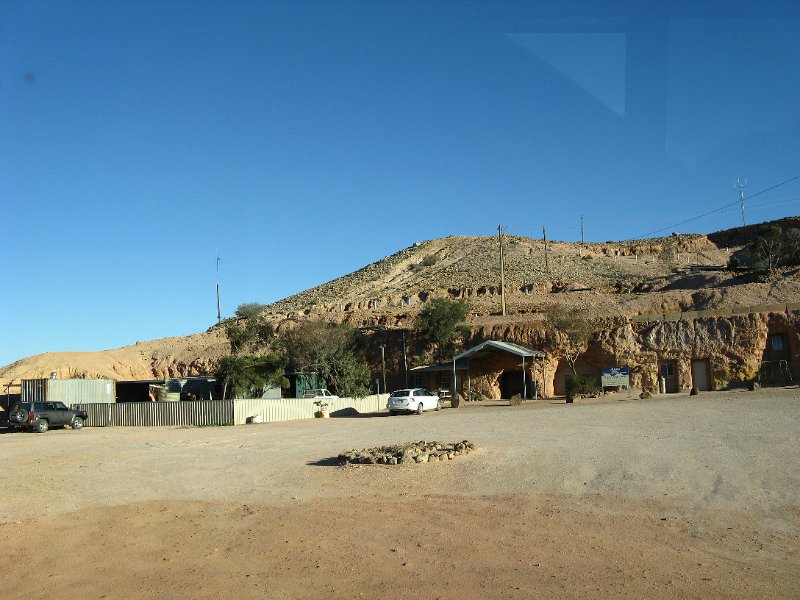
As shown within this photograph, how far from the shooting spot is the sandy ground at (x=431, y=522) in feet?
29.1

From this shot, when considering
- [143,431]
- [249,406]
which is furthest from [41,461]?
[249,406]

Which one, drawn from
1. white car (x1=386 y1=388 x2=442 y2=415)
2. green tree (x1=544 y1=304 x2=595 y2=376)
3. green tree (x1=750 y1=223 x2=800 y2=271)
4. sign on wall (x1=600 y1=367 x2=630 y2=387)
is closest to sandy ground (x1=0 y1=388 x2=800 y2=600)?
white car (x1=386 y1=388 x2=442 y2=415)

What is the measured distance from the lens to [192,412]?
36500 mm

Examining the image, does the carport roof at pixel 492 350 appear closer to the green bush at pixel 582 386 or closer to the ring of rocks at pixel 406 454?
the green bush at pixel 582 386

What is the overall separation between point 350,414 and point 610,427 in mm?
22199

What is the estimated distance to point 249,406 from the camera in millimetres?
37094

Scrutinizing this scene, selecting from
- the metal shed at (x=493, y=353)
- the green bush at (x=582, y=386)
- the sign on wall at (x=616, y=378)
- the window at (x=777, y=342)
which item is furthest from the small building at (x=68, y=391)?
the window at (x=777, y=342)

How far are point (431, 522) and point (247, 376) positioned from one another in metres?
35.6

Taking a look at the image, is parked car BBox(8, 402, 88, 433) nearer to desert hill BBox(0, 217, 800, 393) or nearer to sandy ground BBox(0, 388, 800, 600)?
sandy ground BBox(0, 388, 800, 600)

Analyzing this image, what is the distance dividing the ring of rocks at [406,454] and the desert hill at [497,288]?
40315 mm

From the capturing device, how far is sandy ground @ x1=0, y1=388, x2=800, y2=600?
8.86m

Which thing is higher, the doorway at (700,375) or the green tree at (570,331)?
the green tree at (570,331)

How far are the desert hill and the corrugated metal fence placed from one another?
2504 centimetres

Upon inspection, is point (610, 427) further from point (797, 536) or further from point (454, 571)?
point (454, 571)
